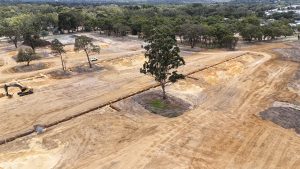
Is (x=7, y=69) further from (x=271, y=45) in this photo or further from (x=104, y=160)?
(x=271, y=45)

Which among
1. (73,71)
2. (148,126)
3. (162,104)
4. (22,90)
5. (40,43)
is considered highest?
(40,43)

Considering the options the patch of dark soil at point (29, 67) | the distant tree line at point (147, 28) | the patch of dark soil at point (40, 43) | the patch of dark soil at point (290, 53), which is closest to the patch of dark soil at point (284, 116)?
the patch of dark soil at point (290, 53)

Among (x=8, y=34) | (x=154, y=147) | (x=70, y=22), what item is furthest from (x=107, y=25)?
(x=154, y=147)

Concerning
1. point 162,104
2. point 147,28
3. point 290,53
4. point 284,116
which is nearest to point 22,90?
point 162,104

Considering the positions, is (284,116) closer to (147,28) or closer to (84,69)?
(84,69)

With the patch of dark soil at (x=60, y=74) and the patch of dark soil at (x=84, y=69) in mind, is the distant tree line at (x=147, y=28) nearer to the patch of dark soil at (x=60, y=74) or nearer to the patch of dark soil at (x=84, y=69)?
the patch of dark soil at (x=84, y=69)

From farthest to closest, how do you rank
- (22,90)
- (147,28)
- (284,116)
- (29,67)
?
(147,28)
(29,67)
(22,90)
(284,116)

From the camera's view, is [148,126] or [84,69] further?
[84,69]
